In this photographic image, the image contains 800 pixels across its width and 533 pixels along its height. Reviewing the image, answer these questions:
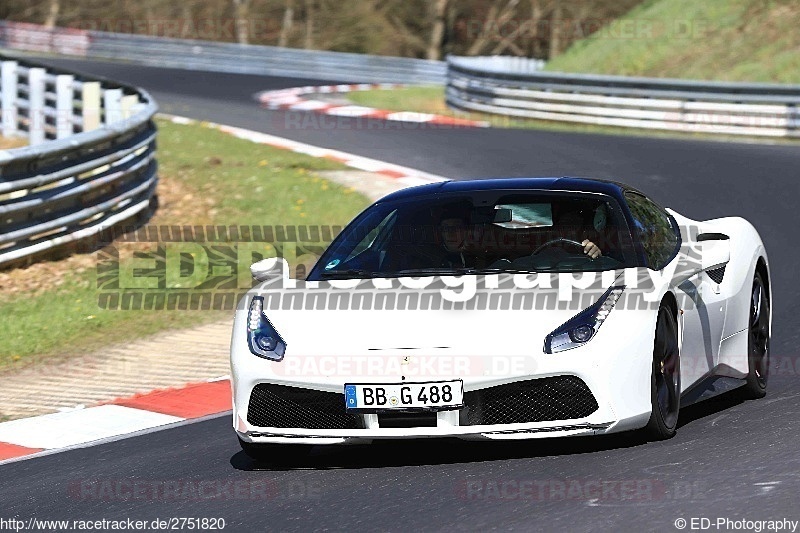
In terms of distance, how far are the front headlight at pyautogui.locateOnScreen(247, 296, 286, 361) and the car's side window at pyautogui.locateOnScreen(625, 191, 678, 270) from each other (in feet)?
6.04

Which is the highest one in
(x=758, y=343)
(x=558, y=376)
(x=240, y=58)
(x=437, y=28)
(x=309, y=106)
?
(x=558, y=376)

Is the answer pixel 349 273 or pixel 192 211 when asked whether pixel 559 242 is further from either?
pixel 192 211

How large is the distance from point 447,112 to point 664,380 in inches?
856

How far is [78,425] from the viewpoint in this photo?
8398 mm

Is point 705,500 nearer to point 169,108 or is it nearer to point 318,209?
point 318,209

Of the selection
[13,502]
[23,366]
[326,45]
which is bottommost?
[326,45]

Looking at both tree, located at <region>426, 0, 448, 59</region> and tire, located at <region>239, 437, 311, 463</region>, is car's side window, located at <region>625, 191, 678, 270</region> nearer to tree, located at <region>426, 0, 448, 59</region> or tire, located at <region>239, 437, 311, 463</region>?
tire, located at <region>239, 437, 311, 463</region>

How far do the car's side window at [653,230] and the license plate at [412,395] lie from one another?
1416 mm

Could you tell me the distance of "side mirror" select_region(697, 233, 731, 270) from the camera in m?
7.45

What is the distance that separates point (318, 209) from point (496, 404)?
10098 mm

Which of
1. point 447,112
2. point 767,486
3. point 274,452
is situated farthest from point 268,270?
point 447,112

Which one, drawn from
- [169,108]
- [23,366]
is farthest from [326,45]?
[23,366]

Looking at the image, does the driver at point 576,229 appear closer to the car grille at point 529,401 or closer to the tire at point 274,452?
the car grille at point 529,401

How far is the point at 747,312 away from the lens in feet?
25.7
